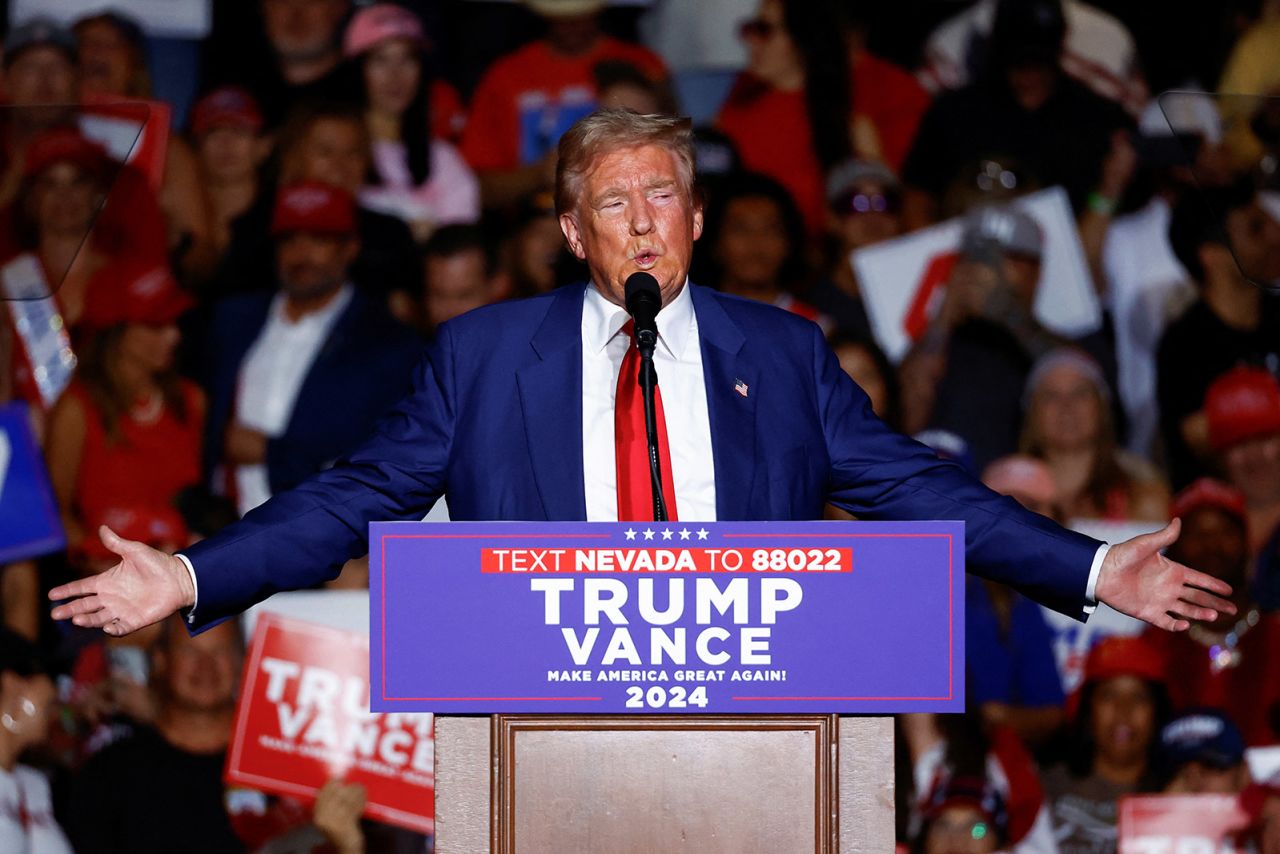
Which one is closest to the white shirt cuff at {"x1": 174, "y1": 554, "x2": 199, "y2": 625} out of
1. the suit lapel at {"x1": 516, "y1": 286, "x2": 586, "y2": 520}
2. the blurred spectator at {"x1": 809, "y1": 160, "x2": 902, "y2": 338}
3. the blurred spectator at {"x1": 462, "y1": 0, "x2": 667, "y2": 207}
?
the suit lapel at {"x1": 516, "y1": 286, "x2": 586, "y2": 520}

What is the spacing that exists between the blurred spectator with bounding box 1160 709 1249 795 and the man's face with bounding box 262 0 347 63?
10.4 ft

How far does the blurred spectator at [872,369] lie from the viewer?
5.14m

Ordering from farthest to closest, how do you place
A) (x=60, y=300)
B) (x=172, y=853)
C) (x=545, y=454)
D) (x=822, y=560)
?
(x=60, y=300), (x=172, y=853), (x=545, y=454), (x=822, y=560)

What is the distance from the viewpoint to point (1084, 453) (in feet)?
17.1

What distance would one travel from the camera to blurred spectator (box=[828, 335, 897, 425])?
514 centimetres

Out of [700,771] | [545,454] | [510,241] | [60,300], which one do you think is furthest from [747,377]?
[60,300]

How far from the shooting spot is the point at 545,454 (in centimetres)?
212

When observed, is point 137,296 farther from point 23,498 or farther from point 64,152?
point 23,498

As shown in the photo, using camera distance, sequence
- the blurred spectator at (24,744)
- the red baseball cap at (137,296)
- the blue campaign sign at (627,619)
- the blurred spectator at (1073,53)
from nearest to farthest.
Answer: the blue campaign sign at (627,619) → the blurred spectator at (24,744) → the red baseball cap at (137,296) → the blurred spectator at (1073,53)

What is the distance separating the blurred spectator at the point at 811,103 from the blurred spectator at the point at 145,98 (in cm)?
158

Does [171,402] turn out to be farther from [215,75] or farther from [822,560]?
[822,560]

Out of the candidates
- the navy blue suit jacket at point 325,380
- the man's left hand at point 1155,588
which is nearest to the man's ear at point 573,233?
the man's left hand at point 1155,588

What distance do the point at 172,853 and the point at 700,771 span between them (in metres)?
3.25

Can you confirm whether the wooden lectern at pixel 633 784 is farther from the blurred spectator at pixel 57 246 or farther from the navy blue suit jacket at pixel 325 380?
the blurred spectator at pixel 57 246
